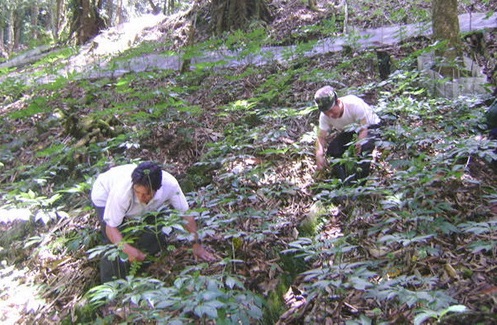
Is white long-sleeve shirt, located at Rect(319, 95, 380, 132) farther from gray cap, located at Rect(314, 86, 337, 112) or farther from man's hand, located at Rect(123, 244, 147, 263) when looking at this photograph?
man's hand, located at Rect(123, 244, 147, 263)

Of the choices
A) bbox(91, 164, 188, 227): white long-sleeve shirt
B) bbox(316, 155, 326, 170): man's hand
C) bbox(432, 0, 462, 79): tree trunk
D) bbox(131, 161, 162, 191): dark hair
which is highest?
bbox(432, 0, 462, 79): tree trunk

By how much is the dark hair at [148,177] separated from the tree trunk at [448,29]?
15.1ft

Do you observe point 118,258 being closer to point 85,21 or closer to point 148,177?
point 148,177

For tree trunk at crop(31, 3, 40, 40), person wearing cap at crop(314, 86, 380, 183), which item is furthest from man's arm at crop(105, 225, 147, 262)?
tree trunk at crop(31, 3, 40, 40)

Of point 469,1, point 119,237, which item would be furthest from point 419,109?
point 469,1

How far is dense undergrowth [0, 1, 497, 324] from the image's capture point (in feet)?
7.39

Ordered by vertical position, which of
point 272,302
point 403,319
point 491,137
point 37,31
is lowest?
point 272,302

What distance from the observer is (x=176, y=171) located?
16.3 feet

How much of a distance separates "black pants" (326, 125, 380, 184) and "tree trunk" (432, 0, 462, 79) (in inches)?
89.5

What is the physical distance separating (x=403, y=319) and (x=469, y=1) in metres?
9.24

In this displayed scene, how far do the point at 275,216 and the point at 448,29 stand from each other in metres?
4.39

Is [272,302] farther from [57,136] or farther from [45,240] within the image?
[57,136]

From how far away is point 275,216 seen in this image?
3604 millimetres

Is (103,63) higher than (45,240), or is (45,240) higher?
(103,63)
